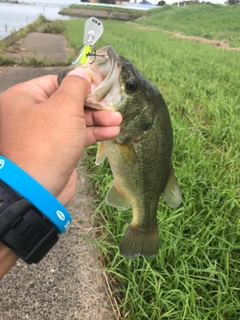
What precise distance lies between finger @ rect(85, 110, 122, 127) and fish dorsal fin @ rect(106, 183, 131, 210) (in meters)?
0.46

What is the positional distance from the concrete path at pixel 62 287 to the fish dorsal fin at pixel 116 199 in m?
0.71

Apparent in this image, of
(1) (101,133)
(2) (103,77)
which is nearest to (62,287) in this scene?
(1) (101,133)

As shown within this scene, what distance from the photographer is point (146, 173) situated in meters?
1.73

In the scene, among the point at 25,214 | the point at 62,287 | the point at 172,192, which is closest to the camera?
the point at 25,214

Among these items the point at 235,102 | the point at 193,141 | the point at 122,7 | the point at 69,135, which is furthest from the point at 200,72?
the point at 122,7

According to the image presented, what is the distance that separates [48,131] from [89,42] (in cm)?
53

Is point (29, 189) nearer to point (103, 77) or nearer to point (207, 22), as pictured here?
point (103, 77)

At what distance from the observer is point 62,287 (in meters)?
2.23

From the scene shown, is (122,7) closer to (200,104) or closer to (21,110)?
(200,104)

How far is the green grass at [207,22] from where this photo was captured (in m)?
24.1

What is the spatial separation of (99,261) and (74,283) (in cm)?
26

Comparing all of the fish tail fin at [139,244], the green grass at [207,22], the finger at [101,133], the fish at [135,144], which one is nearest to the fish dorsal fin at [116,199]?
the fish at [135,144]

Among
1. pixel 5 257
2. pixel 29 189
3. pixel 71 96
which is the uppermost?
pixel 71 96

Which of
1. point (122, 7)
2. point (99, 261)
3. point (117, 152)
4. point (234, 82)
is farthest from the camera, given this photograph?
point (122, 7)
